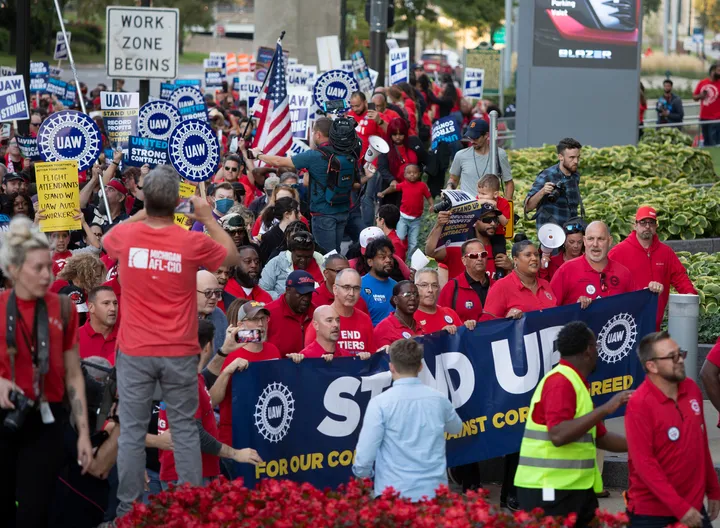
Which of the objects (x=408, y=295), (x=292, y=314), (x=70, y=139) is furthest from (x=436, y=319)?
(x=70, y=139)

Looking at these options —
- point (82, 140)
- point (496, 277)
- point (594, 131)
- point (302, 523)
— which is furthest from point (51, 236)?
point (594, 131)

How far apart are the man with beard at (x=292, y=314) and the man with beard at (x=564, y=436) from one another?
9.94 feet

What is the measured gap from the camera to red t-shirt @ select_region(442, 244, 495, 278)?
12.0 meters

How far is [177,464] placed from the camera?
7.32m

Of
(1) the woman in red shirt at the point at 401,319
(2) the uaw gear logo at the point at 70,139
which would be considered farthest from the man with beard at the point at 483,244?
(2) the uaw gear logo at the point at 70,139

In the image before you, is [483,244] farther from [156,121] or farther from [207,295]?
[156,121]

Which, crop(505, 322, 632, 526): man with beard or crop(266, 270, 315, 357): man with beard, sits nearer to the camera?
crop(505, 322, 632, 526): man with beard

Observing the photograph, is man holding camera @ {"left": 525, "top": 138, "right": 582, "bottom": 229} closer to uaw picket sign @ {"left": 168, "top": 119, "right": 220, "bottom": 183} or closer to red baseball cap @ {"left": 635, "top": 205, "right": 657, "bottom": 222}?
red baseball cap @ {"left": 635, "top": 205, "right": 657, "bottom": 222}

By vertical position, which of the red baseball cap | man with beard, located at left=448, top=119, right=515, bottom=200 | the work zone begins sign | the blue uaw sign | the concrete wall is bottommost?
the red baseball cap

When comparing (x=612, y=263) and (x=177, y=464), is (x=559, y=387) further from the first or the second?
(x=612, y=263)

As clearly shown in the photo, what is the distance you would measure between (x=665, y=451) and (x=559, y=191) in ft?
20.6

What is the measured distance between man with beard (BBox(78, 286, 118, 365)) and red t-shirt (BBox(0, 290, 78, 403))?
2.08 m

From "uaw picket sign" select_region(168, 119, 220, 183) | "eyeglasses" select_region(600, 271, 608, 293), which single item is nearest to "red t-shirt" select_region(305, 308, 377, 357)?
"eyeglasses" select_region(600, 271, 608, 293)

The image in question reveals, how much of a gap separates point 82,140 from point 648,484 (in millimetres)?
8848
